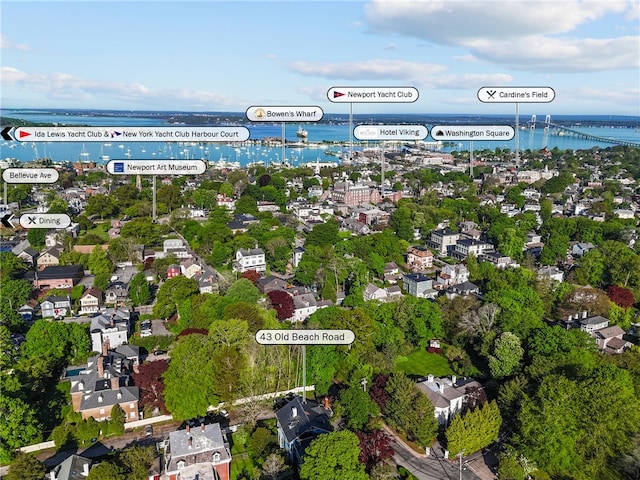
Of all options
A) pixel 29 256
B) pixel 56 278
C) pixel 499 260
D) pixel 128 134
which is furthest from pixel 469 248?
pixel 29 256

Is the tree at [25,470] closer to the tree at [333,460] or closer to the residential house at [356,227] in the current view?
the tree at [333,460]

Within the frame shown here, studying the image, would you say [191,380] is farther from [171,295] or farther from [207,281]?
[207,281]

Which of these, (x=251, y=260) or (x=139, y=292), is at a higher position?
(x=251, y=260)

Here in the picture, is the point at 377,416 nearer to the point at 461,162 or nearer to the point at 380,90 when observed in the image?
the point at 380,90

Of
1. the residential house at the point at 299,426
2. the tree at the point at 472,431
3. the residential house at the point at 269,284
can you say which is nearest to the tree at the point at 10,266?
the residential house at the point at 269,284

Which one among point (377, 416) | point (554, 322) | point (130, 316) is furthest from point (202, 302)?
point (554, 322)

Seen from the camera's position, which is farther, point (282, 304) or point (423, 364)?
point (282, 304)

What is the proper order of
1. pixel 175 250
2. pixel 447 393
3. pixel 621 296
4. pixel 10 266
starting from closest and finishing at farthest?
1. pixel 447 393
2. pixel 621 296
3. pixel 10 266
4. pixel 175 250

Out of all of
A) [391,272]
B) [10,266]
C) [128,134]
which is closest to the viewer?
[128,134]
